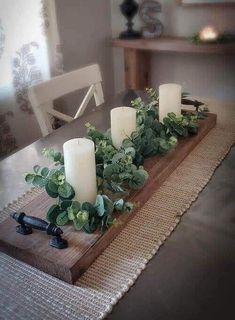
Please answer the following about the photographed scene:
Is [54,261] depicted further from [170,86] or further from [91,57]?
[91,57]

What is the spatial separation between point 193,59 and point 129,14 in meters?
0.55

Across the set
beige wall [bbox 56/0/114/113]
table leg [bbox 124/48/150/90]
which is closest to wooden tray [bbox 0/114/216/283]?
beige wall [bbox 56/0/114/113]

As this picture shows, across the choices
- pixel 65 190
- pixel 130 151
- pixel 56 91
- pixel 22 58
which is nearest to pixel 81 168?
pixel 65 190

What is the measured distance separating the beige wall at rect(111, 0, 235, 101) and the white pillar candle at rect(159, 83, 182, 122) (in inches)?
62.0

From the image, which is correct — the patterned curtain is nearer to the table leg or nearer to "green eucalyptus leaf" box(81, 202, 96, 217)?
the table leg

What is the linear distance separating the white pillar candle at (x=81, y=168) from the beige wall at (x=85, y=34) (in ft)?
4.96

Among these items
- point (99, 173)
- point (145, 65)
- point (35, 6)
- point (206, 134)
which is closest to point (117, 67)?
point (145, 65)

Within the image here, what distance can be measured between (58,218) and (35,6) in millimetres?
1546

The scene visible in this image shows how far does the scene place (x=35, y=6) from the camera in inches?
73.6

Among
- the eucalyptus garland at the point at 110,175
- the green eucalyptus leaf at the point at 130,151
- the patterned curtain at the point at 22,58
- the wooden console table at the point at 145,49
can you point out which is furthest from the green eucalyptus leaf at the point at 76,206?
the wooden console table at the point at 145,49

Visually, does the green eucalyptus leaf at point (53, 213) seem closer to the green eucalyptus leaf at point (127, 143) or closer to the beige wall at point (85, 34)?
the green eucalyptus leaf at point (127, 143)

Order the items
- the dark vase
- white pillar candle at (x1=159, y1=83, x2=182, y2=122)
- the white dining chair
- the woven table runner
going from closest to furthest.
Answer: the woven table runner
white pillar candle at (x1=159, y1=83, x2=182, y2=122)
the white dining chair
the dark vase

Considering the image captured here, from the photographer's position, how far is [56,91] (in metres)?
1.39

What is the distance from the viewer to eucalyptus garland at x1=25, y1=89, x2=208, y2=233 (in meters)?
0.64
